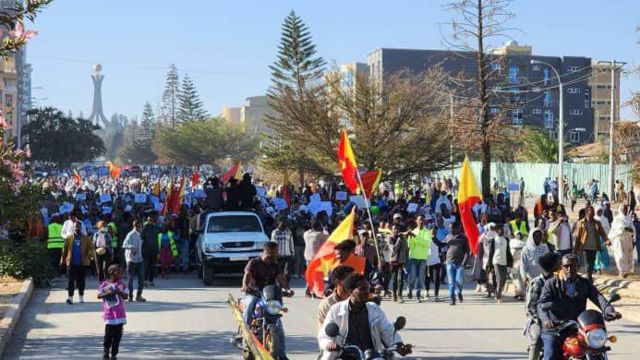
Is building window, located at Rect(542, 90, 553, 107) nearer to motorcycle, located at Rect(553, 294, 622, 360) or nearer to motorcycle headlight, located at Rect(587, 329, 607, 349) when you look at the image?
motorcycle, located at Rect(553, 294, 622, 360)

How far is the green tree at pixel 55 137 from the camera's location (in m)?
96.4

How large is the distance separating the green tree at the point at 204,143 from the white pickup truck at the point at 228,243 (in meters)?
98.5

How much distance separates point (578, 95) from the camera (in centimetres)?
13238

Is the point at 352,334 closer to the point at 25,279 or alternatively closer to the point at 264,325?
the point at 264,325

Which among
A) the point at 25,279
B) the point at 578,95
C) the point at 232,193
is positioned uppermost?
the point at 578,95

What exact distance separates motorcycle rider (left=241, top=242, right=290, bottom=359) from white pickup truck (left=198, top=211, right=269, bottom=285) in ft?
34.4

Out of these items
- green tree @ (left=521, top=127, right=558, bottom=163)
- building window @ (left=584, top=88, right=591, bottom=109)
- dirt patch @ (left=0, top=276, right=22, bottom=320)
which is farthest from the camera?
building window @ (left=584, top=88, right=591, bottom=109)

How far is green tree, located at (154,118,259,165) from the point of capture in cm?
12300

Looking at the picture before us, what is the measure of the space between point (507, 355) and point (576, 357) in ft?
13.9

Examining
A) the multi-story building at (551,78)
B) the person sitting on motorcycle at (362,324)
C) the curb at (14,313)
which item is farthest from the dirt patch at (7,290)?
the multi-story building at (551,78)

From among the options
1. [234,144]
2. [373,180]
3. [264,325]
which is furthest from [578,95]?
[264,325]

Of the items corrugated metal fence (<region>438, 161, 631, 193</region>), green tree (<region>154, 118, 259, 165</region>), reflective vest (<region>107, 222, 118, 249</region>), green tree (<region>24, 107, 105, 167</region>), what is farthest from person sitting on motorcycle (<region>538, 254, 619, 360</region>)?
green tree (<region>154, 118, 259, 165</region>)

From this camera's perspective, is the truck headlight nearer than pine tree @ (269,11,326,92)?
Yes

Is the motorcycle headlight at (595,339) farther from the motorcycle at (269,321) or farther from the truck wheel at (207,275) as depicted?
the truck wheel at (207,275)
